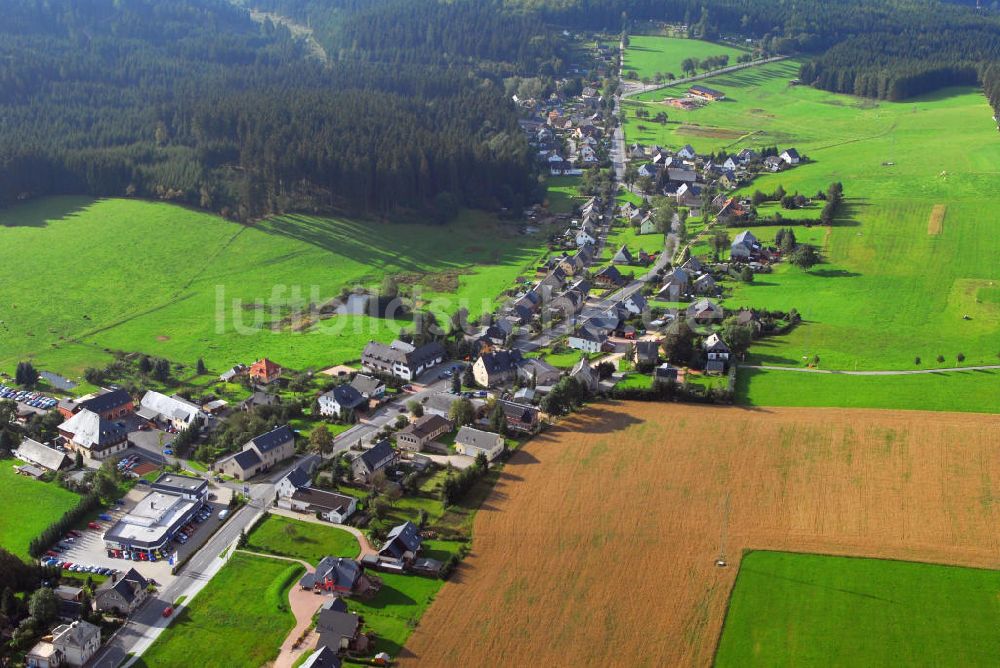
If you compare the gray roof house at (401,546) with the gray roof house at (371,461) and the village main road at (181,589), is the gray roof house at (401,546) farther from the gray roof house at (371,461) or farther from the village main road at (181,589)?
the village main road at (181,589)

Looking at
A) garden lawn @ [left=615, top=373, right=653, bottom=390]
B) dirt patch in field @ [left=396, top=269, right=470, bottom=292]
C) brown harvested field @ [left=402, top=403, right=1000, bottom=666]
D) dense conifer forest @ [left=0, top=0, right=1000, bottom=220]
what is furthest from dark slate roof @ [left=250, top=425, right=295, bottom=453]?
dense conifer forest @ [left=0, top=0, right=1000, bottom=220]

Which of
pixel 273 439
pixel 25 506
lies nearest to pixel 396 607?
pixel 273 439

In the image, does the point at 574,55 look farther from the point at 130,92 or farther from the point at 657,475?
the point at 657,475

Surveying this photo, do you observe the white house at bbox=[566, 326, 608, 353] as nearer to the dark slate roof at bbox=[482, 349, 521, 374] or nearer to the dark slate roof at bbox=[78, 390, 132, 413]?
the dark slate roof at bbox=[482, 349, 521, 374]

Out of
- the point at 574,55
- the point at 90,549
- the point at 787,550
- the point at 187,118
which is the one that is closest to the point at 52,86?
the point at 187,118

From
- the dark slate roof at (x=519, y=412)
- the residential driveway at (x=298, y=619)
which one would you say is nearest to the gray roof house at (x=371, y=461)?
the residential driveway at (x=298, y=619)

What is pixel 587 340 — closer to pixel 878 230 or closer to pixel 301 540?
pixel 301 540
